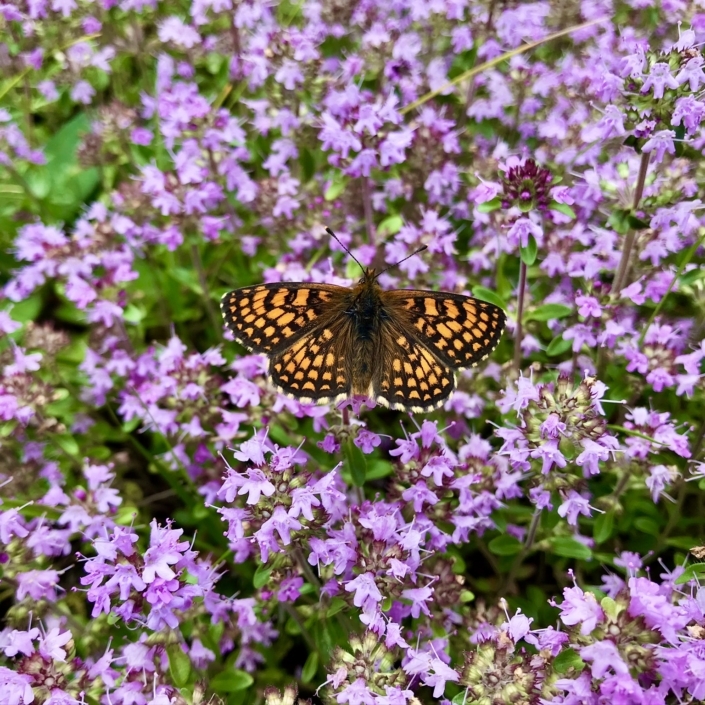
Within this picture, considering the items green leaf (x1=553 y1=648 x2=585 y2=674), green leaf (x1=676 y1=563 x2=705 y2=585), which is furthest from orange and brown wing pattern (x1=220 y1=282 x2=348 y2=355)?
green leaf (x1=676 y1=563 x2=705 y2=585)

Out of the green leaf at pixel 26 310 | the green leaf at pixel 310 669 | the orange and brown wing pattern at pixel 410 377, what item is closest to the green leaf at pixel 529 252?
the orange and brown wing pattern at pixel 410 377

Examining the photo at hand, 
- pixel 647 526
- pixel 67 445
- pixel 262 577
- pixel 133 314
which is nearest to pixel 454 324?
pixel 262 577

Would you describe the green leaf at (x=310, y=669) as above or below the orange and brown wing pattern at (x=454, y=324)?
below

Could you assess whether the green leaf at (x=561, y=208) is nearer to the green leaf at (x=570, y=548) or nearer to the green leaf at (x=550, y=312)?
the green leaf at (x=550, y=312)

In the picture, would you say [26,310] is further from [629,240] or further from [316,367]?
[629,240]

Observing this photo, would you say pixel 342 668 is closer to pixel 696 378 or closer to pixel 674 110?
pixel 696 378

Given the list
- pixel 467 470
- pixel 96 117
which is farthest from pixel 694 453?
pixel 96 117

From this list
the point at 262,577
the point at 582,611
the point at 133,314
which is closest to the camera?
the point at 582,611

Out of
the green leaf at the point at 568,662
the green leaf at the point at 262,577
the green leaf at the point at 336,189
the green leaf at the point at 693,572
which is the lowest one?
the green leaf at the point at 262,577
